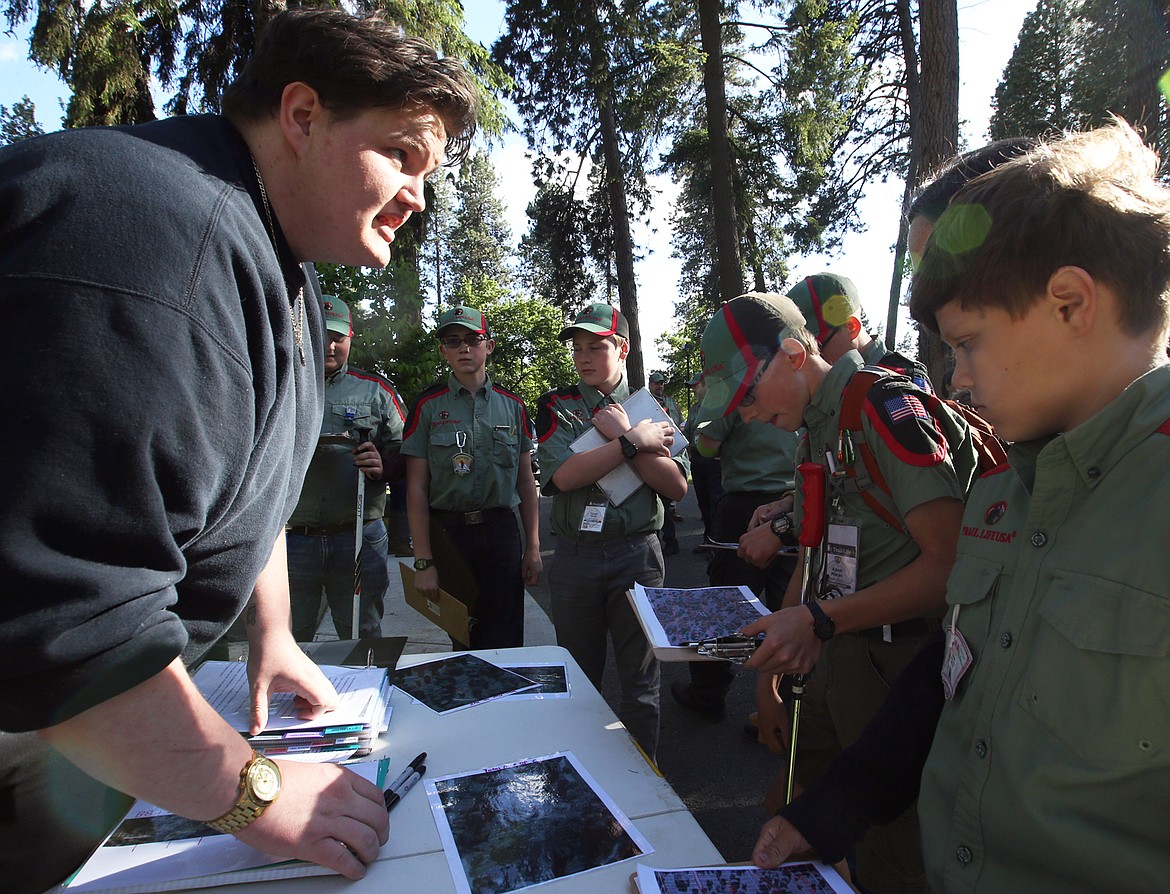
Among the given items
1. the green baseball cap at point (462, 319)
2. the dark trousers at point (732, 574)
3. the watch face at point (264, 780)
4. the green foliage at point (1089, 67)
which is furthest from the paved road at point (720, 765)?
the green foliage at point (1089, 67)

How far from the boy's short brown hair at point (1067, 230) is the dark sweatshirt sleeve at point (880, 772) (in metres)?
0.68

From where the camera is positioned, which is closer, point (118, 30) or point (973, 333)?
point (973, 333)

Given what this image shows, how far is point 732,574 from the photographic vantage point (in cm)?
393

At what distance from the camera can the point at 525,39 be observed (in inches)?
460

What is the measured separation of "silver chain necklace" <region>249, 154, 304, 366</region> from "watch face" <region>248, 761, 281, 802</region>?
0.59 metres

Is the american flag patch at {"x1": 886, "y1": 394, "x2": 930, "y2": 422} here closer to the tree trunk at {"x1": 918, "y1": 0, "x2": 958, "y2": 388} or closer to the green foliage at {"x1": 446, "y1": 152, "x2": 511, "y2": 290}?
the tree trunk at {"x1": 918, "y1": 0, "x2": 958, "y2": 388}

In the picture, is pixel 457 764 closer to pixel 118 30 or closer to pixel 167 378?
pixel 167 378

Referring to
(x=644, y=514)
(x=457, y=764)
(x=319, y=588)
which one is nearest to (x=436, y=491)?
(x=319, y=588)

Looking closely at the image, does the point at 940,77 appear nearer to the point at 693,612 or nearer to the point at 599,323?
the point at 599,323

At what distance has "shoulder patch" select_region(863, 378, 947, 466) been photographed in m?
1.61

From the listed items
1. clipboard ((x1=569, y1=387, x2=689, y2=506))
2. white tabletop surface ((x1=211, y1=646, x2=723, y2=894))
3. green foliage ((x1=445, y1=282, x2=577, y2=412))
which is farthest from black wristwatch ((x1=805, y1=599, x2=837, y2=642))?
green foliage ((x1=445, y1=282, x2=577, y2=412))

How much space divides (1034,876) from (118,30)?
9.89 m

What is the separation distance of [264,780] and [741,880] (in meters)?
0.72

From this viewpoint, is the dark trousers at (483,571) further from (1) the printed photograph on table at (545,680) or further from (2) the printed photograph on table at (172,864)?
(2) the printed photograph on table at (172,864)
